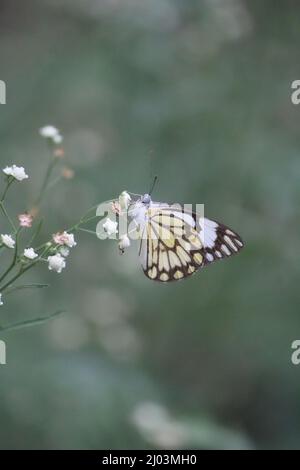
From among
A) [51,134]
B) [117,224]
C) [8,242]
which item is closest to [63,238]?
[8,242]

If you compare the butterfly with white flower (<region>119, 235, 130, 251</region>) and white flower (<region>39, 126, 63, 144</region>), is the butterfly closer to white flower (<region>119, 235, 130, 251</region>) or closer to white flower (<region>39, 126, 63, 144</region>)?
white flower (<region>39, 126, 63, 144</region>)

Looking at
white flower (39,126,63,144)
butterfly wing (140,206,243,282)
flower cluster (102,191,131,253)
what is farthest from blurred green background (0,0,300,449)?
flower cluster (102,191,131,253)

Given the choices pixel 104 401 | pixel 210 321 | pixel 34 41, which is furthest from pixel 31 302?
pixel 34 41

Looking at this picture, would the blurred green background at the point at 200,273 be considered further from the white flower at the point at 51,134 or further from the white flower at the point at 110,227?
the white flower at the point at 110,227

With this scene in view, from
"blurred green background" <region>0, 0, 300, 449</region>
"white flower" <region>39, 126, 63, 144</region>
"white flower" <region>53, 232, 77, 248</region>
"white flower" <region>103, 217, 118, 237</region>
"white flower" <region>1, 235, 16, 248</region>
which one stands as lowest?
"white flower" <region>1, 235, 16, 248</region>

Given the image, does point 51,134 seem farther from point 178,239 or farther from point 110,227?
point 178,239
